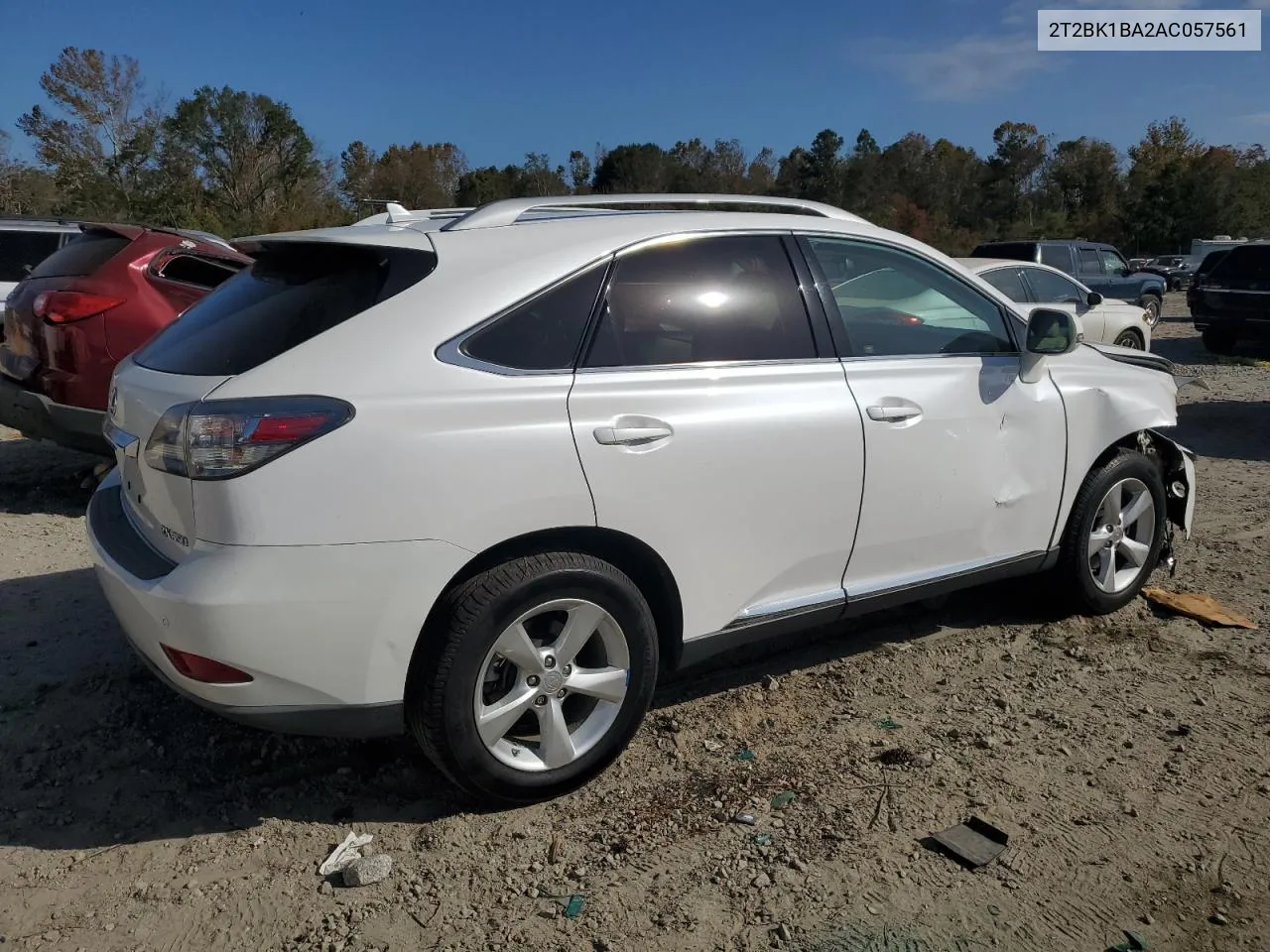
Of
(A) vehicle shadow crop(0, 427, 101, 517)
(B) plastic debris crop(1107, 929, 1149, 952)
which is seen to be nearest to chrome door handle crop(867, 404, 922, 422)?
(B) plastic debris crop(1107, 929, 1149, 952)

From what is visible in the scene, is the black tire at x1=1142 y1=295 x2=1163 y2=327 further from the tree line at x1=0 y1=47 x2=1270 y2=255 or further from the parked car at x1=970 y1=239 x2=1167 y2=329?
the tree line at x1=0 y1=47 x2=1270 y2=255

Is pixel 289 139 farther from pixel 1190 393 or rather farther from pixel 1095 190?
pixel 1095 190

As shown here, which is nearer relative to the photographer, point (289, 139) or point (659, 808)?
point (659, 808)

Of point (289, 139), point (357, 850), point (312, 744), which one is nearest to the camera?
point (357, 850)

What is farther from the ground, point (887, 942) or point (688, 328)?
point (688, 328)

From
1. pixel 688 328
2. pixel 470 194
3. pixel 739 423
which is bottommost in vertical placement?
pixel 739 423

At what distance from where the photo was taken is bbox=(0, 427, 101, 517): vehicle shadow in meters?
6.39

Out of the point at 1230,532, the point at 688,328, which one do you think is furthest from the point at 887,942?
the point at 1230,532

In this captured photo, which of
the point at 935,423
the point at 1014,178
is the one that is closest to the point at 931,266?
the point at 935,423

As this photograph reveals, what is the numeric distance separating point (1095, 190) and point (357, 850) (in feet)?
203

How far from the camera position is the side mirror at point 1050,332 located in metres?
3.88

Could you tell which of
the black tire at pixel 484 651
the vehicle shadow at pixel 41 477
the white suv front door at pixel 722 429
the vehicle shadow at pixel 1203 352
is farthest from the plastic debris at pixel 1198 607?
the vehicle shadow at pixel 1203 352

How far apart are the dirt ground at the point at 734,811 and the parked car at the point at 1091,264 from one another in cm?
1254

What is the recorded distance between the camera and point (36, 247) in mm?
10391
